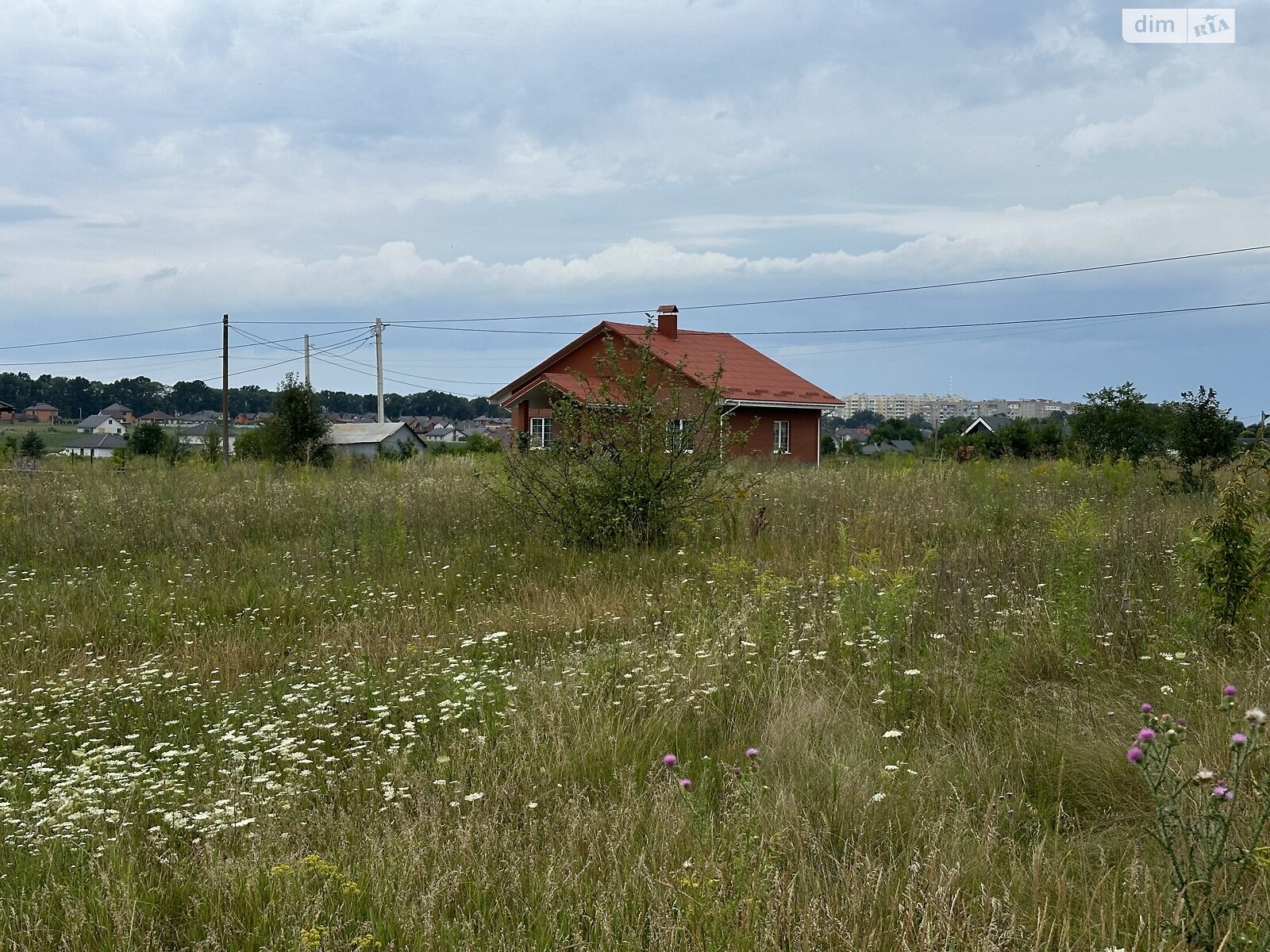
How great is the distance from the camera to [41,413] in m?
108

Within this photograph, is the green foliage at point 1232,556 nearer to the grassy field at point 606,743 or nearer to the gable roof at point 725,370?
the grassy field at point 606,743

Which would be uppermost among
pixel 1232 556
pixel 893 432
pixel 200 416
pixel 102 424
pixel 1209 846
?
pixel 200 416

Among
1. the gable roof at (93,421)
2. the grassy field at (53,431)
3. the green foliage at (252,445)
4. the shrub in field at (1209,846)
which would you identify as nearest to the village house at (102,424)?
the gable roof at (93,421)

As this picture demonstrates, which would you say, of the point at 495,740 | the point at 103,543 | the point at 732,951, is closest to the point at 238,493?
the point at 103,543

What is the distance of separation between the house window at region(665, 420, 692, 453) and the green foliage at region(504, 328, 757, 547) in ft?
0.04

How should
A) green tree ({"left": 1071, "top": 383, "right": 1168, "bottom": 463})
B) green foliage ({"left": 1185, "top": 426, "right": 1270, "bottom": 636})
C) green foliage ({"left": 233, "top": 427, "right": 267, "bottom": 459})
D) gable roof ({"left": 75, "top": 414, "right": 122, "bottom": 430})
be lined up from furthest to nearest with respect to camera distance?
gable roof ({"left": 75, "top": 414, "right": 122, "bottom": 430})
green foliage ({"left": 233, "top": 427, "right": 267, "bottom": 459})
green tree ({"left": 1071, "top": 383, "right": 1168, "bottom": 463})
green foliage ({"left": 1185, "top": 426, "right": 1270, "bottom": 636})

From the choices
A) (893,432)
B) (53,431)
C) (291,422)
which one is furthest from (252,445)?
(53,431)

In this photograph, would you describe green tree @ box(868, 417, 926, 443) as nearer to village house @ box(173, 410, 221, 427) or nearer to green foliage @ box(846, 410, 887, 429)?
green foliage @ box(846, 410, 887, 429)

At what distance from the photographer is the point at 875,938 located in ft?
8.85

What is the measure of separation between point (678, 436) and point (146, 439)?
50.3 m

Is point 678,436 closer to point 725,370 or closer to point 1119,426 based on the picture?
point 1119,426

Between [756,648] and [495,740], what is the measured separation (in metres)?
1.80

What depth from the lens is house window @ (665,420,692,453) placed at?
10.3 metres

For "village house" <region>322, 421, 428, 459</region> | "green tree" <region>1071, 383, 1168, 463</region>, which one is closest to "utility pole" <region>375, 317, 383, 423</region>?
"village house" <region>322, 421, 428, 459</region>
